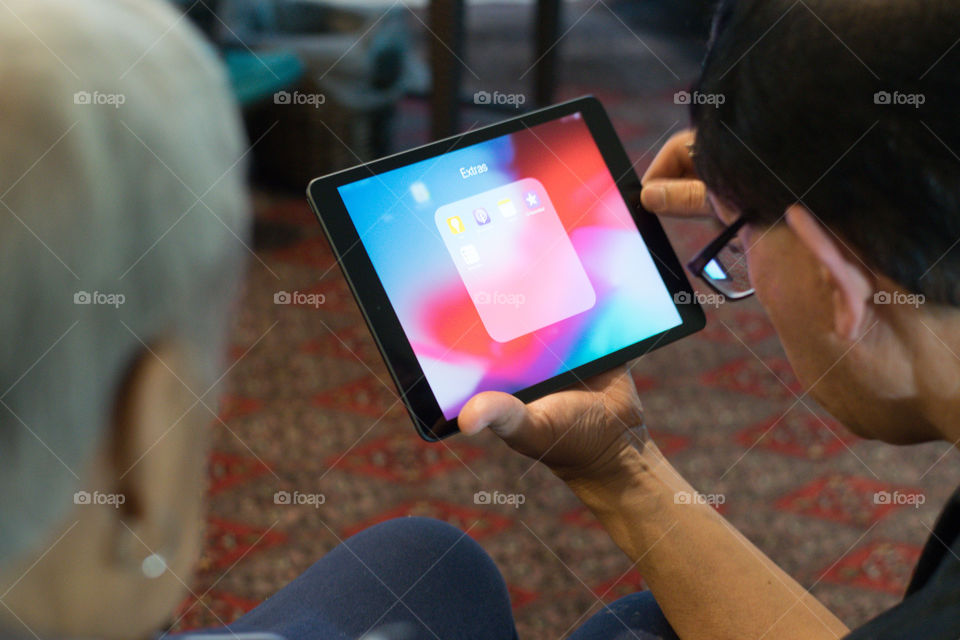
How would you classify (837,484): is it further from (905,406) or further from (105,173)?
(105,173)

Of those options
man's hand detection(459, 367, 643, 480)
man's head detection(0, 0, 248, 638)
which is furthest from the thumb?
man's head detection(0, 0, 248, 638)

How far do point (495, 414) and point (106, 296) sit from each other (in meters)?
0.48

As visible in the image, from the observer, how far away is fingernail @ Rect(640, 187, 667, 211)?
966 mm

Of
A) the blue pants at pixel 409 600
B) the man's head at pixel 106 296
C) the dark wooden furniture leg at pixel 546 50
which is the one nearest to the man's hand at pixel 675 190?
the blue pants at pixel 409 600

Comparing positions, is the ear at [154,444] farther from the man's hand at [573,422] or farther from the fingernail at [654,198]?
the fingernail at [654,198]

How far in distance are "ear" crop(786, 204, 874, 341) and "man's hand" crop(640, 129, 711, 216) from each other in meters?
0.25

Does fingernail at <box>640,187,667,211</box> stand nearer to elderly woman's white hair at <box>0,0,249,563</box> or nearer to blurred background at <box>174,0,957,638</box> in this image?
blurred background at <box>174,0,957,638</box>

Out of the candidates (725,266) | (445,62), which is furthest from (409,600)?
(445,62)

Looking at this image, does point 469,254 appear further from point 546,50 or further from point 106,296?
point 546,50

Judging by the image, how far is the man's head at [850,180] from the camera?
62cm

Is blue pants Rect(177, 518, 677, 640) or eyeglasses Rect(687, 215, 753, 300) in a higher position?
eyeglasses Rect(687, 215, 753, 300)

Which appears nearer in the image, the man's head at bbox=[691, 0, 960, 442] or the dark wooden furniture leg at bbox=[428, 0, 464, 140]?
the man's head at bbox=[691, 0, 960, 442]

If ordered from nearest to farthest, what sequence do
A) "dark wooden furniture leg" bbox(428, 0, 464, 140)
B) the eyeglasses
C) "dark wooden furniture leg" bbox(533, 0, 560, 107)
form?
the eyeglasses → "dark wooden furniture leg" bbox(428, 0, 464, 140) → "dark wooden furniture leg" bbox(533, 0, 560, 107)

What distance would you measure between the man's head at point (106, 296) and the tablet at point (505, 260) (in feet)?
1.24
